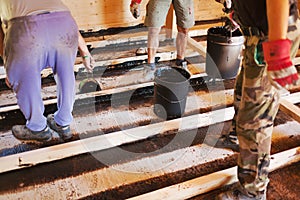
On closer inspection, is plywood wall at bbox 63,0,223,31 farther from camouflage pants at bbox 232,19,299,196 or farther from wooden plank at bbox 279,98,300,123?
camouflage pants at bbox 232,19,299,196

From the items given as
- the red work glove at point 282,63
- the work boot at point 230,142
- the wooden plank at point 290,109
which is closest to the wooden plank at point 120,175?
the work boot at point 230,142

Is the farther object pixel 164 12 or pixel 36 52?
pixel 164 12

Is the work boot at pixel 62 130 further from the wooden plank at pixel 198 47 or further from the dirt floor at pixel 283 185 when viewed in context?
the wooden plank at pixel 198 47

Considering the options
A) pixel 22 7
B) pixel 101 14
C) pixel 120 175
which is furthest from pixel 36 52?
pixel 101 14

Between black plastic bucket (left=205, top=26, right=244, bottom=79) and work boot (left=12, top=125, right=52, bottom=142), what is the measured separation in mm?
1516

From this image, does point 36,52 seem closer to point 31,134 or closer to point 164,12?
point 31,134

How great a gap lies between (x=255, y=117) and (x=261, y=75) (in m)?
0.20

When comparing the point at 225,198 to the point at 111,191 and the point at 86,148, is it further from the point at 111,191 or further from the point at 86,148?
the point at 86,148

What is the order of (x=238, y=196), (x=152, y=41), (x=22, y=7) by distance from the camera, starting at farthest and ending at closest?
(x=152, y=41), (x=238, y=196), (x=22, y=7)

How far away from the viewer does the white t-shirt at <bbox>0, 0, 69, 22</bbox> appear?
1.69 meters

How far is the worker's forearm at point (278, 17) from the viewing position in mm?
1263

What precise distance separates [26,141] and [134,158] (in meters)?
0.73

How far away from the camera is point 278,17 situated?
1.28m

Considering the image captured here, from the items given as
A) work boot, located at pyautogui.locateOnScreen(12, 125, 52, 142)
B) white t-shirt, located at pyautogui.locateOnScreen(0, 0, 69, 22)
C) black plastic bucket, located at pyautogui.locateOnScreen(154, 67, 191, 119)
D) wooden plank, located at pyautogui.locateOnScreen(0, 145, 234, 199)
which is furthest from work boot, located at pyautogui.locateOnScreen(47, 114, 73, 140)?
white t-shirt, located at pyautogui.locateOnScreen(0, 0, 69, 22)
